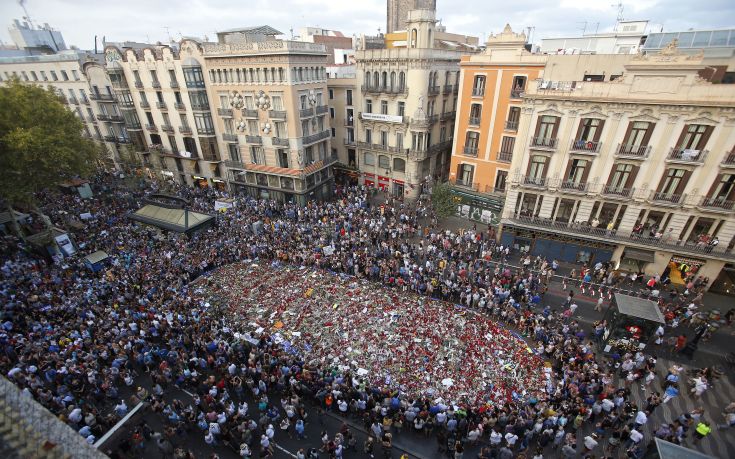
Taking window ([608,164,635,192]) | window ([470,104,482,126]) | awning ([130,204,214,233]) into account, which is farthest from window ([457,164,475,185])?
awning ([130,204,214,233])

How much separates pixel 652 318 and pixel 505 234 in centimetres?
1275

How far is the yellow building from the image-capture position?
94.2 ft

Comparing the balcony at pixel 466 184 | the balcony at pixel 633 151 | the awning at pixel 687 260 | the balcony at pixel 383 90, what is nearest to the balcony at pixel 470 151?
the balcony at pixel 466 184

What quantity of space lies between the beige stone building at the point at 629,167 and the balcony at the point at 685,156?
0.07 meters

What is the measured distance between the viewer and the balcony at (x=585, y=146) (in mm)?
24281

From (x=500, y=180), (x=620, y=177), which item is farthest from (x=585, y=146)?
(x=500, y=180)

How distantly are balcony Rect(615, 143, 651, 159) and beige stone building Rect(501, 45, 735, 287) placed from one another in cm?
6

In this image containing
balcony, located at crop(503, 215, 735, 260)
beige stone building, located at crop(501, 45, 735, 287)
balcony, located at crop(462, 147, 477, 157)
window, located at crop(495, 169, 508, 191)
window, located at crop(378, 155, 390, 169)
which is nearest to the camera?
beige stone building, located at crop(501, 45, 735, 287)

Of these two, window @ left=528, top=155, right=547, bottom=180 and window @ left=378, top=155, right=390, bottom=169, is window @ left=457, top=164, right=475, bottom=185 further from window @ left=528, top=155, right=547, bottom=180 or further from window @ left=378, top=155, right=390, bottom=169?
window @ left=378, top=155, right=390, bottom=169

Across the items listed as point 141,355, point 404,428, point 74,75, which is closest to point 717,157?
point 404,428

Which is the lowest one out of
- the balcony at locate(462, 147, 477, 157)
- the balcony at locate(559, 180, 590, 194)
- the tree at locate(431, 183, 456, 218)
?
the tree at locate(431, 183, 456, 218)

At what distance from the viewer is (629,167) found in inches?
950

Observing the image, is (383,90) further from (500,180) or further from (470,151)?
(500,180)

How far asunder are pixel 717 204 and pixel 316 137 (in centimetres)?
3497
